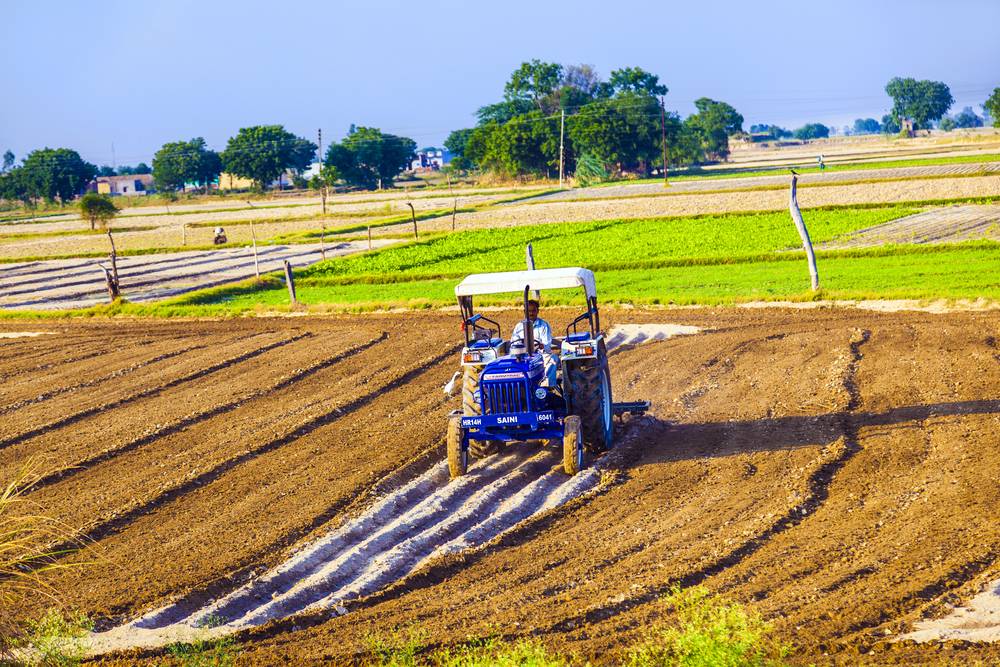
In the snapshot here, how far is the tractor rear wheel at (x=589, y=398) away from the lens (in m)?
13.2

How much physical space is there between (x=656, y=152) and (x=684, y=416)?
336ft

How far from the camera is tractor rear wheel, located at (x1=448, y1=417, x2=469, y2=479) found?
12.9 m

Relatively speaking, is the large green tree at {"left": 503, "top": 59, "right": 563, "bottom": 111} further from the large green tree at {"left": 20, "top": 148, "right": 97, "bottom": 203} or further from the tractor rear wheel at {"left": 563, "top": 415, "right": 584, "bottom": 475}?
the tractor rear wheel at {"left": 563, "top": 415, "right": 584, "bottom": 475}

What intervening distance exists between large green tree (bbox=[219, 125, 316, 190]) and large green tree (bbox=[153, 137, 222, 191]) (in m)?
9.79

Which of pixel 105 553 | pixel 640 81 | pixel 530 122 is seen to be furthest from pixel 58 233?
pixel 640 81

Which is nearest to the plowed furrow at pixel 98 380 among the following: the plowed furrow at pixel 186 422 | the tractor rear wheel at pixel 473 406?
the plowed furrow at pixel 186 422

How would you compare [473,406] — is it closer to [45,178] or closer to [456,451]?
[456,451]

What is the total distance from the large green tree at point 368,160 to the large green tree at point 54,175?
92.9 feet

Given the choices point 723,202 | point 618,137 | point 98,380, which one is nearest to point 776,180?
point 723,202

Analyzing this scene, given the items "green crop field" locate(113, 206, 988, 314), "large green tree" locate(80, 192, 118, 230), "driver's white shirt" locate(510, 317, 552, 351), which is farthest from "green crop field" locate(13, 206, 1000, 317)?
"large green tree" locate(80, 192, 118, 230)

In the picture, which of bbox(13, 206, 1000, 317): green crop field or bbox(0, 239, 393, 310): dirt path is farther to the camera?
bbox(0, 239, 393, 310): dirt path

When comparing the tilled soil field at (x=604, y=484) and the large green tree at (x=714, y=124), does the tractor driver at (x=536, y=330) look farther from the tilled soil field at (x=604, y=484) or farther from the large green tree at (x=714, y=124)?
the large green tree at (x=714, y=124)

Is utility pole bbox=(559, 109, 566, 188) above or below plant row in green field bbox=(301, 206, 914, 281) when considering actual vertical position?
above

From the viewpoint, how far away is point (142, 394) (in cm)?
1934
